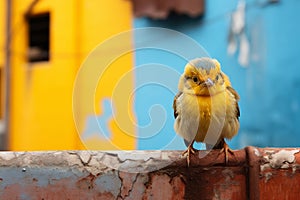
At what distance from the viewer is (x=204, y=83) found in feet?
7.58

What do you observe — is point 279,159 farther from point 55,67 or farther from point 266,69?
point 55,67

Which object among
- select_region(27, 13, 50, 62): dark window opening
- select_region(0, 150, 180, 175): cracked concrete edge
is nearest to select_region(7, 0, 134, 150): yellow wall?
select_region(27, 13, 50, 62): dark window opening

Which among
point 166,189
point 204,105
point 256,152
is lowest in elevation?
point 166,189

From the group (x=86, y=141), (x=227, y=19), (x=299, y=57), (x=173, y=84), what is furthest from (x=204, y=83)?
(x=227, y=19)

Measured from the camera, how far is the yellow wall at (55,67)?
754cm

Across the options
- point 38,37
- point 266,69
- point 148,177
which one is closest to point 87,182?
point 148,177

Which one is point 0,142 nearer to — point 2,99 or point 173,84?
point 2,99

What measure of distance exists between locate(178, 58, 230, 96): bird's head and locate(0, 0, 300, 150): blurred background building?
0.69ft

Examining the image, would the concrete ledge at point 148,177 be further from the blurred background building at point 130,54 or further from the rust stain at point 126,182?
the blurred background building at point 130,54

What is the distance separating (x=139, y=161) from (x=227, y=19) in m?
4.59

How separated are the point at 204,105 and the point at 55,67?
5.91 meters

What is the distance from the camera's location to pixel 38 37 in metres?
8.75

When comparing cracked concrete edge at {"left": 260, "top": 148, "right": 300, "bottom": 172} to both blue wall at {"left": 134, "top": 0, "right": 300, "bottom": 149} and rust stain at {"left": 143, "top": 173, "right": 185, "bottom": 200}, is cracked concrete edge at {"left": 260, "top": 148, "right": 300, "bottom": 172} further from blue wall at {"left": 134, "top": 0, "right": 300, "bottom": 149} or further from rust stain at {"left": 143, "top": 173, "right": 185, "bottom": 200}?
blue wall at {"left": 134, "top": 0, "right": 300, "bottom": 149}

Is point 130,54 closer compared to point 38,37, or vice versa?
point 130,54
